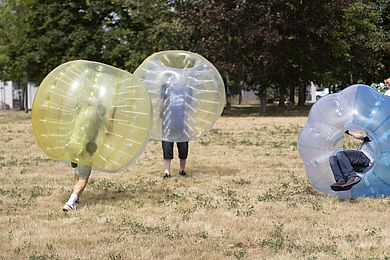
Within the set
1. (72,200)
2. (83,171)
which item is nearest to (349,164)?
(83,171)

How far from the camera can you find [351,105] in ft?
24.8

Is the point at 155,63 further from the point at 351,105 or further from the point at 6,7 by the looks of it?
the point at 6,7

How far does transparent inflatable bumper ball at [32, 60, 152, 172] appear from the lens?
6.95m

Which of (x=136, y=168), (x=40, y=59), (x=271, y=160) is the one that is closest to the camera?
(x=136, y=168)

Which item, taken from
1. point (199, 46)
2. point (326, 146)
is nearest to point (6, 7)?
point (199, 46)

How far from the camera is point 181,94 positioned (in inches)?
359

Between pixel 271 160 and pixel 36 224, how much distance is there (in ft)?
20.2

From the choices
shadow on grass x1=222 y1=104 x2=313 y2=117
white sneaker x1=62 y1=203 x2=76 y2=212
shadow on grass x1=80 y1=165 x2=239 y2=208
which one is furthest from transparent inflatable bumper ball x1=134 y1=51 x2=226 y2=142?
shadow on grass x1=222 y1=104 x2=313 y2=117

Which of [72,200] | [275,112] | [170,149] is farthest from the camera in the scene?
[275,112]

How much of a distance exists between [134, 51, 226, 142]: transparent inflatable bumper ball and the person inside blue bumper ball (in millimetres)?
2477

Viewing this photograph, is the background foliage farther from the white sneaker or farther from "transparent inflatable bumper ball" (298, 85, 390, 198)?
the white sneaker

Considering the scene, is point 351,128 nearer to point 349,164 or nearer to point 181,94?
point 349,164

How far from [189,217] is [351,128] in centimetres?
245

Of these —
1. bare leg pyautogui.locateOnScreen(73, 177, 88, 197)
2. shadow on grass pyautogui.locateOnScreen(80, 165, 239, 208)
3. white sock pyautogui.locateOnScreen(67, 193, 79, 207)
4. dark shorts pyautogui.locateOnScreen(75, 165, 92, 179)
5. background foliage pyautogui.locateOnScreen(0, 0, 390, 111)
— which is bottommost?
Result: shadow on grass pyautogui.locateOnScreen(80, 165, 239, 208)
